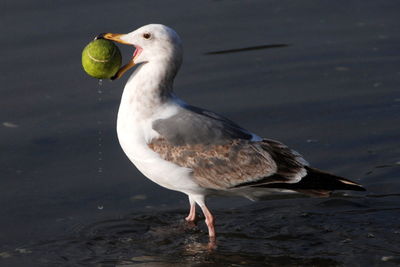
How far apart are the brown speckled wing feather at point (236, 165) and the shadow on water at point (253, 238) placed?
0.62 metres

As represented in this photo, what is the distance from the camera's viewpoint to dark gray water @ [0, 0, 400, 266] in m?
8.01

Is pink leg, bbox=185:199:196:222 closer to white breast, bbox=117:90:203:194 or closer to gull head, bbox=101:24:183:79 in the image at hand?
white breast, bbox=117:90:203:194

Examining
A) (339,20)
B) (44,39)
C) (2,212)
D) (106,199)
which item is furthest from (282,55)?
(2,212)

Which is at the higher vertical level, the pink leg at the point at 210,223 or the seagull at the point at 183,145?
the seagull at the point at 183,145

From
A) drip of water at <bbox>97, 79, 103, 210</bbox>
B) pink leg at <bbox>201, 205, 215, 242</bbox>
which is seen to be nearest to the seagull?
pink leg at <bbox>201, 205, 215, 242</bbox>

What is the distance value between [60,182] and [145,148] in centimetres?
163

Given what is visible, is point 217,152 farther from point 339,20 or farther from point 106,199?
point 339,20

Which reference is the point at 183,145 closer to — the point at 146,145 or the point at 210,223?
the point at 146,145

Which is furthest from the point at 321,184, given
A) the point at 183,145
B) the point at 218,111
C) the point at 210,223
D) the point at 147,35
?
the point at 218,111

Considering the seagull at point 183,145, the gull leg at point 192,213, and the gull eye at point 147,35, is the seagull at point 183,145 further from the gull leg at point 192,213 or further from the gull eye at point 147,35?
the gull leg at point 192,213

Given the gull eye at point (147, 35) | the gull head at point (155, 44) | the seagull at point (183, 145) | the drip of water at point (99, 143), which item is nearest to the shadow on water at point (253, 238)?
the seagull at point (183, 145)

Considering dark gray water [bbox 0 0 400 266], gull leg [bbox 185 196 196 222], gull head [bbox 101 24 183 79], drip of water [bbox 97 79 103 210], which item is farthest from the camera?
drip of water [bbox 97 79 103 210]

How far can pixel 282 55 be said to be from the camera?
11422 mm

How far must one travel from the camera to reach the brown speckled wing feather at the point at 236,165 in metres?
7.75
